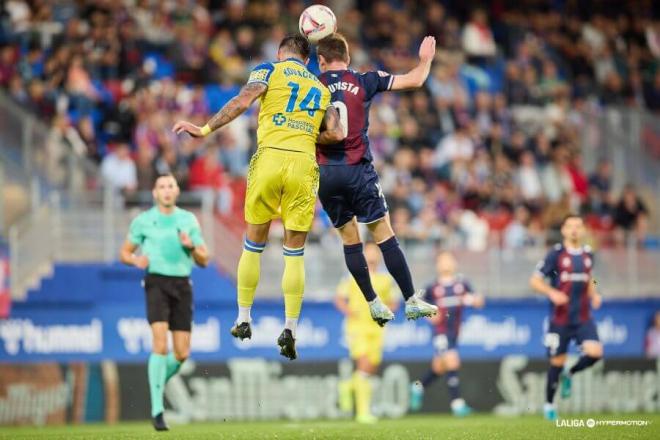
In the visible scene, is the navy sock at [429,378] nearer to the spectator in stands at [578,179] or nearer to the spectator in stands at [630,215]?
the spectator in stands at [630,215]

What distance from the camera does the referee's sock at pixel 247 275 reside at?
1188 cm

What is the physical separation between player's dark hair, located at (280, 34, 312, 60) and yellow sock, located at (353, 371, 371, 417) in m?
7.23

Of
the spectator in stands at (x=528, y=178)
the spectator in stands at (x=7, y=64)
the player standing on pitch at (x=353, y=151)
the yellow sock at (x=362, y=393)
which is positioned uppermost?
A: the spectator in stands at (x=7, y=64)

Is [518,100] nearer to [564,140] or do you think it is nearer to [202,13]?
[564,140]

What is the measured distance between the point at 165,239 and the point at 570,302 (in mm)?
5197

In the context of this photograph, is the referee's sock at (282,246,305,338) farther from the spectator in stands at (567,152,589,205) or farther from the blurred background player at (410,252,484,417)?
the spectator in stands at (567,152,589,205)

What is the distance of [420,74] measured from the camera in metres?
11.9

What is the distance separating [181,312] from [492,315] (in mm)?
8201

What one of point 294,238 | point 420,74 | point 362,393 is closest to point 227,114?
point 294,238

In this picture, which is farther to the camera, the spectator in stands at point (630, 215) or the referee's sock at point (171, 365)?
the spectator in stands at point (630, 215)

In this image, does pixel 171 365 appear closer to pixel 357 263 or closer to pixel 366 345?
pixel 357 263

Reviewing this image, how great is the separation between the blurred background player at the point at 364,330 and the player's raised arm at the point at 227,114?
6.94m

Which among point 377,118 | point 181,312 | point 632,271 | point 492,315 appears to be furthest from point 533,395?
point 181,312

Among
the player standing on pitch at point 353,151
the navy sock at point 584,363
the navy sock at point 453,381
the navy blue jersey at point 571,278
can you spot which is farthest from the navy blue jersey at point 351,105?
the navy sock at point 453,381
